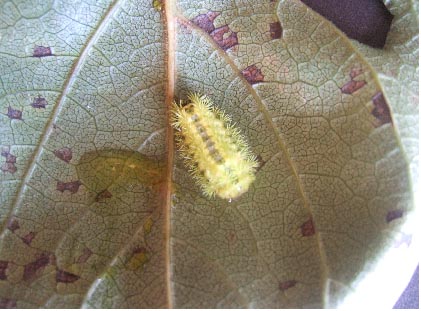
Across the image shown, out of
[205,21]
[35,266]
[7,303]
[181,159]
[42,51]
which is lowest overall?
[7,303]

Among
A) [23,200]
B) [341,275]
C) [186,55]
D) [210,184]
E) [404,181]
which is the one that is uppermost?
[186,55]

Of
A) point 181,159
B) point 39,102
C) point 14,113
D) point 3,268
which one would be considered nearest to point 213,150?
point 181,159

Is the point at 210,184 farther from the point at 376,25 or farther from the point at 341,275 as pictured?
the point at 376,25

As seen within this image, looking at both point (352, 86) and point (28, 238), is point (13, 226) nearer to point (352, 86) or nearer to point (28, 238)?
point (28, 238)

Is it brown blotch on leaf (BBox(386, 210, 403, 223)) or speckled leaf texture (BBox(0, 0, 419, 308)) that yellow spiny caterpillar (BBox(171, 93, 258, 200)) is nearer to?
speckled leaf texture (BBox(0, 0, 419, 308))

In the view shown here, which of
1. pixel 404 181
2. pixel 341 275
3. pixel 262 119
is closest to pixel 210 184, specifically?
pixel 262 119

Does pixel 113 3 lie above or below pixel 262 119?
above
